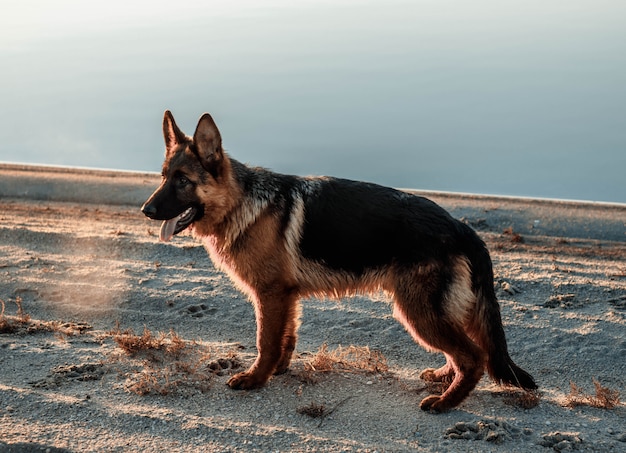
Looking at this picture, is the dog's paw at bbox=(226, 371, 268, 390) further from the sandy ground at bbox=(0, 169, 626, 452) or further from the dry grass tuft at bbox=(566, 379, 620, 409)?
the dry grass tuft at bbox=(566, 379, 620, 409)

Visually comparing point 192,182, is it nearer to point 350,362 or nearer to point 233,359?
point 233,359

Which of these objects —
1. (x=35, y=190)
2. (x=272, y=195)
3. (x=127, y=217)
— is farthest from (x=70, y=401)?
(x=35, y=190)

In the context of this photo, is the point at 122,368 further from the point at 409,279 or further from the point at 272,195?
the point at 409,279

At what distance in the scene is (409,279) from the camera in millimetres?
5613

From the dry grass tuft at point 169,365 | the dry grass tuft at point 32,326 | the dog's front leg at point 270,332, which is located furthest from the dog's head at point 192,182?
the dry grass tuft at point 32,326

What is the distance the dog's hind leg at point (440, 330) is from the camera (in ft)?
18.3

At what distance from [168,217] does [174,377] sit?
1.53 meters

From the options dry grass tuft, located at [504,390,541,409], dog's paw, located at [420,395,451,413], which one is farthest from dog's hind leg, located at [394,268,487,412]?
dry grass tuft, located at [504,390,541,409]

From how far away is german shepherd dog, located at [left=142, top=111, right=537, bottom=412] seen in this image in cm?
562

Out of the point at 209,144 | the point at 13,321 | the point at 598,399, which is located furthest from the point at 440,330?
the point at 13,321

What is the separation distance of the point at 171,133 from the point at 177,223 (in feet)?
2.77

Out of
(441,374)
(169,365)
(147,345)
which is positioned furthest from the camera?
(147,345)

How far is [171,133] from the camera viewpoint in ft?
20.4

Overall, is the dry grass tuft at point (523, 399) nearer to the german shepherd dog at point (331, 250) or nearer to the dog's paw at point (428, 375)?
the german shepherd dog at point (331, 250)
